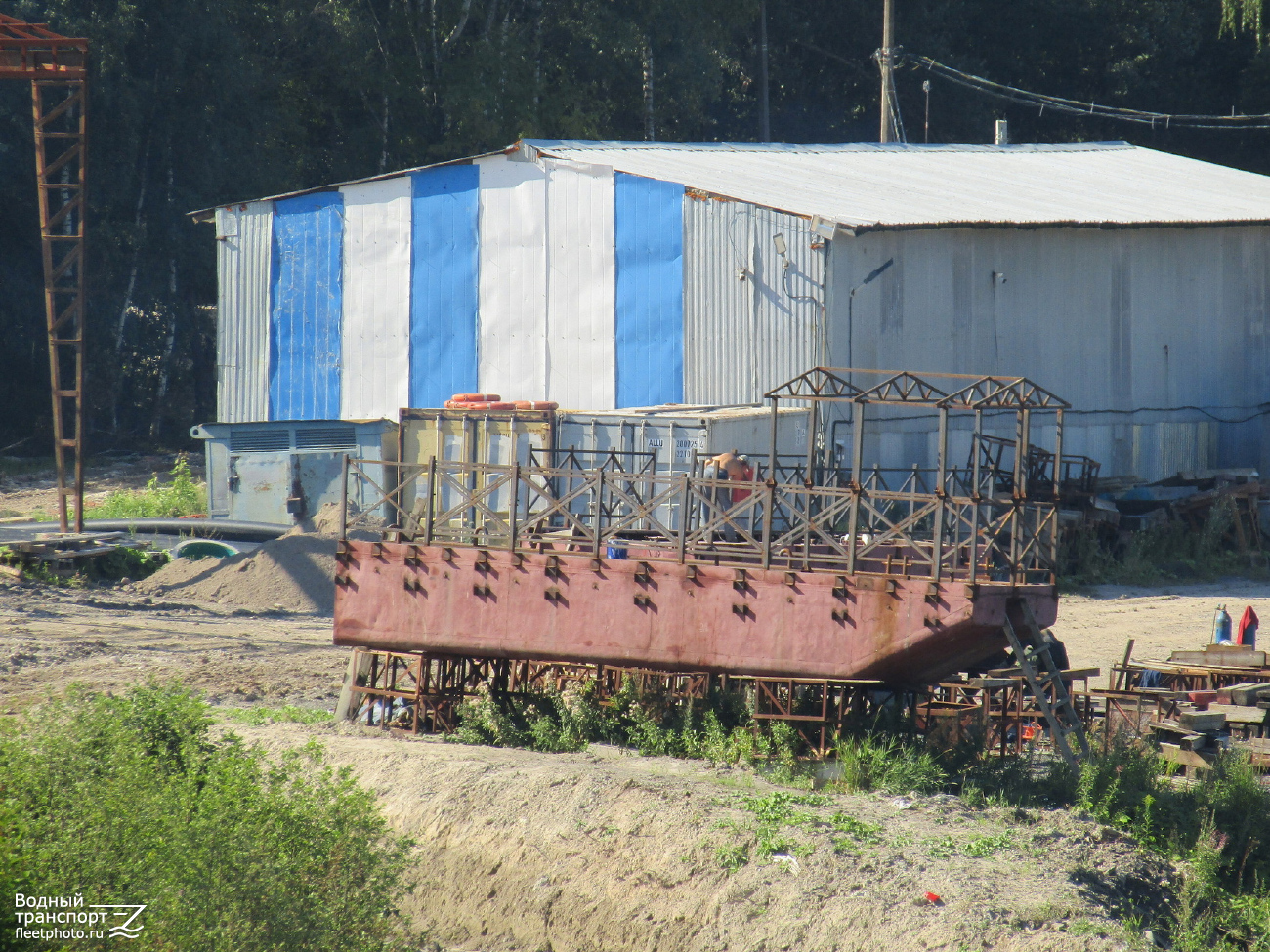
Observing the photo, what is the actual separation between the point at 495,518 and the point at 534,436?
27.6ft

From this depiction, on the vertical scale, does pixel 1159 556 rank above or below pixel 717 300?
below

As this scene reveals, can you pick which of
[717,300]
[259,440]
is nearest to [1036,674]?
[717,300]

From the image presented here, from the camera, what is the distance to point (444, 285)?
27344mm

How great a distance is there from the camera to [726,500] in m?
18.0

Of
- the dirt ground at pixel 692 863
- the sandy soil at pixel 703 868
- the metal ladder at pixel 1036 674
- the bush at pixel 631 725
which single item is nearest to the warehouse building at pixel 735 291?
the bush at pixel 631 725

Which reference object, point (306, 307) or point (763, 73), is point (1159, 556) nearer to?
point (306, 307)

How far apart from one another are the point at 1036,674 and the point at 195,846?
7491mm

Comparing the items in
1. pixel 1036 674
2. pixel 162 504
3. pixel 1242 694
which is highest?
pixel 162 504

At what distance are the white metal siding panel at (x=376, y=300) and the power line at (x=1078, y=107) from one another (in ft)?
80.6

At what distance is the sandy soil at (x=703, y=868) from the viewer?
440 inches

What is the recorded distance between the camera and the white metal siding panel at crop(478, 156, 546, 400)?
26.3 metres

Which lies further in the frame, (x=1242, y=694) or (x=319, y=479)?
(x=319, y=479)

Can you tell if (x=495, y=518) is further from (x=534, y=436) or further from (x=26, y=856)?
(x=534, y=436)

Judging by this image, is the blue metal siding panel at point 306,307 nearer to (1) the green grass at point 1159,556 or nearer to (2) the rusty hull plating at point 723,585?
(2) the rusty hull plating at point 723,585
